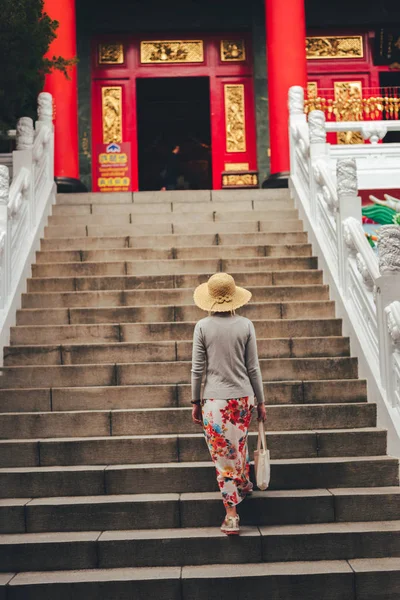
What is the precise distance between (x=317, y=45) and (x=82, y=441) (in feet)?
34.5

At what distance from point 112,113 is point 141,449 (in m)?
9.15

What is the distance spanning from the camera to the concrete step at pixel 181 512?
5.02 m

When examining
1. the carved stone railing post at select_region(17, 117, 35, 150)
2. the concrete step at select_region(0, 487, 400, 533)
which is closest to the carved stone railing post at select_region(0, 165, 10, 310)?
the carved stone railing post at select_region(17, 117, 35, 150)

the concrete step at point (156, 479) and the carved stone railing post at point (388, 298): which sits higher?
the carved stone railing post at point (388, 298)

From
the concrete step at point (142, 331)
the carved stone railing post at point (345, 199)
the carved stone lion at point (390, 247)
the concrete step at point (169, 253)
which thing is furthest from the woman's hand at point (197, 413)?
the concrete step at point (169, 253)

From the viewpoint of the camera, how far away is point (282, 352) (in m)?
6.71

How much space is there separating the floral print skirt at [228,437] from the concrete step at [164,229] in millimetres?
4582

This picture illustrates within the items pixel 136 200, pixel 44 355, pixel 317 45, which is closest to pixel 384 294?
pixel 44 355

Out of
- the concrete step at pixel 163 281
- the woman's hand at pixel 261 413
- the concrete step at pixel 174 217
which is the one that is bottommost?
the woman's hand at pixel 261 413

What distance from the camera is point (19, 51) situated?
26.2 feet

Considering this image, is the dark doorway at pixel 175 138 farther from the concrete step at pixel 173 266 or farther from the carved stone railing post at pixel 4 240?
the carved stone railing post at pixel 4 240

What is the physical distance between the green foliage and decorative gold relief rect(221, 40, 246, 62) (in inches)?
204

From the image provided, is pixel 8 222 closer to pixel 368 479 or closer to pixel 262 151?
pixel 368 479

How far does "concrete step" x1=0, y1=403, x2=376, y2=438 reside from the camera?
5.88 meters
